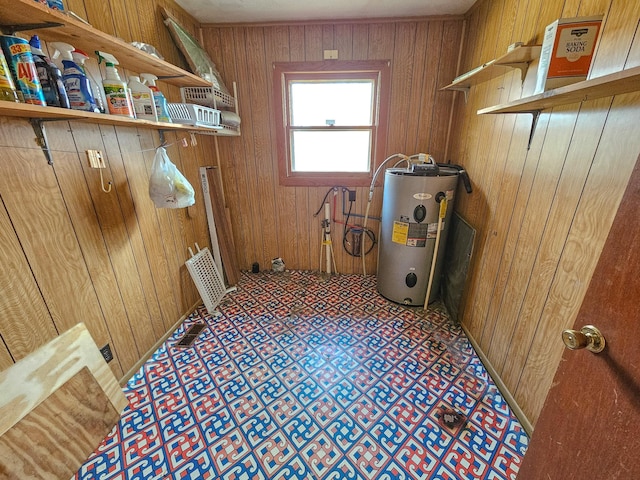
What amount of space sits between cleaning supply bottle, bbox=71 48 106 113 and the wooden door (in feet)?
6.25

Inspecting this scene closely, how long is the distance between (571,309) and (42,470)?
2.23m

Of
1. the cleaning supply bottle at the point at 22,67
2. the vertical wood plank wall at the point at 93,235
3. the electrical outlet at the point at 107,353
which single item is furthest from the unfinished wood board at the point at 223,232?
the cleaning supply bottle at the point at 22,67

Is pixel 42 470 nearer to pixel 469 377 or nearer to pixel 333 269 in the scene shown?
pixel 469 377

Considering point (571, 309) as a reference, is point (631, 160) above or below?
above

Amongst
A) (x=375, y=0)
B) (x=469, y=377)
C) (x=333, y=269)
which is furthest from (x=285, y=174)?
(x=469, y=377)

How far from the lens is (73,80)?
42.8 inches

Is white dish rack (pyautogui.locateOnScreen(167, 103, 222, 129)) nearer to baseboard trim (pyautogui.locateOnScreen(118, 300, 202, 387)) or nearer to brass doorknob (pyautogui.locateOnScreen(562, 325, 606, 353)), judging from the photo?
Answer: baseboard trim (pyautogui.locateOnScreen(118, 300, 202, 387))

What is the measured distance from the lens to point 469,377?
5.42 feet

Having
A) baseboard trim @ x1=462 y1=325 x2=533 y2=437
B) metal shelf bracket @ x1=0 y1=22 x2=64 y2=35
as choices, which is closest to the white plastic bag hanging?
metal shelf bracket @ x1=0 y1=22 x2=64 y2=35

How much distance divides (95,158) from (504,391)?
260 centimetres

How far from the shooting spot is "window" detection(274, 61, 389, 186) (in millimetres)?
2361

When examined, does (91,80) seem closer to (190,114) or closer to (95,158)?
(95,158)

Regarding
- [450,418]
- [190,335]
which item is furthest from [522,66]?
[190,335]

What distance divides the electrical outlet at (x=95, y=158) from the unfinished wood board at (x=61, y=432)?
1025 millimetres
